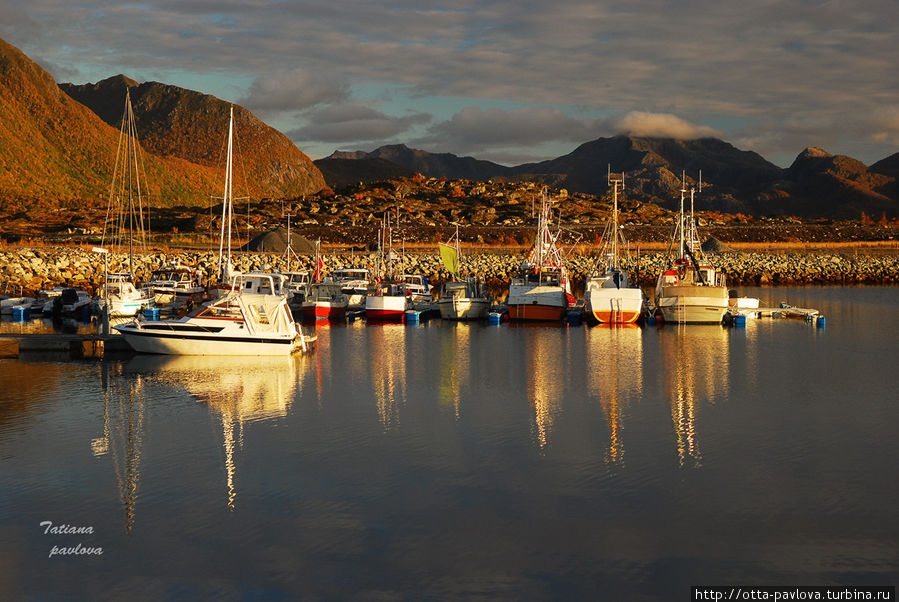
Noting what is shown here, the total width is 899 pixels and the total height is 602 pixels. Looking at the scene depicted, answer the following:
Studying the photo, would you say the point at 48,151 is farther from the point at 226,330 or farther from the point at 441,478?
the point at 441,478

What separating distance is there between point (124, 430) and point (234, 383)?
7.67 meters

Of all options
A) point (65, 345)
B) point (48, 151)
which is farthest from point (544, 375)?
point (48, 151)

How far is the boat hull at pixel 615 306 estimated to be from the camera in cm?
5402

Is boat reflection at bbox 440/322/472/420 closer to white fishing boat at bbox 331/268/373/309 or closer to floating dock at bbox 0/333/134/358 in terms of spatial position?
white fishing boat at bbox 331/268/373/309

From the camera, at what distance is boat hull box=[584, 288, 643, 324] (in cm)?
5402

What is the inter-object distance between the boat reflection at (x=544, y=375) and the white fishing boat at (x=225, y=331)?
10.9 meters

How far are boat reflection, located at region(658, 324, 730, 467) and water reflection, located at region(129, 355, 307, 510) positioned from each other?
40.2 ft

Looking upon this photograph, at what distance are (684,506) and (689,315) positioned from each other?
118 ft

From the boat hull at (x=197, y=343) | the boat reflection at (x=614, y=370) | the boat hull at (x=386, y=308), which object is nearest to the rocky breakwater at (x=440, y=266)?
the boat hull at (x=386, y=308)

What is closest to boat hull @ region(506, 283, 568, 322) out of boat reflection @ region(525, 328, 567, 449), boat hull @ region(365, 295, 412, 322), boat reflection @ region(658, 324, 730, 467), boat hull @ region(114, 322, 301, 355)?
boat reflection @ region(525, 328, 567, 449)

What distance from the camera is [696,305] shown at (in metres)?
53.8

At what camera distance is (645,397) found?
3175 centimetres

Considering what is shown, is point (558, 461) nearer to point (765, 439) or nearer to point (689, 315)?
point (765, 439)

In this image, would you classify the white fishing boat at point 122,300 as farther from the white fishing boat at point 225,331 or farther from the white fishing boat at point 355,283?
the white fishing boat at point 225,331
